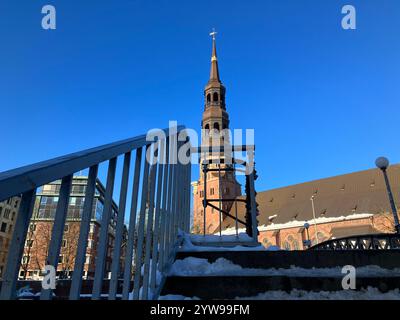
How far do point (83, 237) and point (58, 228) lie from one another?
20 centimetres

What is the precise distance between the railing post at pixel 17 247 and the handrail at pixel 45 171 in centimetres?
5

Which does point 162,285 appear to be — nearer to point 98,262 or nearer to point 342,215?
point 98,262

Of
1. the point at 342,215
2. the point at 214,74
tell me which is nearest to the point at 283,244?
the point at 342,215

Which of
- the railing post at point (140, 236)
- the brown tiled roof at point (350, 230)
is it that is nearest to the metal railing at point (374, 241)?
the railing post at point (140, 236)

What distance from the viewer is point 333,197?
132 feet

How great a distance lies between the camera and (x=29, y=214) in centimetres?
88

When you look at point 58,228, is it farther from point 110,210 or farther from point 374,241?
point 374,241

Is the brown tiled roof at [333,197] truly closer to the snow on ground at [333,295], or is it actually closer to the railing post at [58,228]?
the snow on ground at [333,295]

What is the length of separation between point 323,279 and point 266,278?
43 centimetres

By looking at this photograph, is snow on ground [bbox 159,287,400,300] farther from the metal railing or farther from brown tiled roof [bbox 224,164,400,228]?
brown tiled roof [bbox 224,164,400,228]

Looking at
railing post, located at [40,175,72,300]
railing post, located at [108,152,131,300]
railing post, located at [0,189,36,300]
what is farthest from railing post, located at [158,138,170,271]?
railing post, located at [0,189,36,300]

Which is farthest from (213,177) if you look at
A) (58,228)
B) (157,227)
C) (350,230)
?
(58,228)

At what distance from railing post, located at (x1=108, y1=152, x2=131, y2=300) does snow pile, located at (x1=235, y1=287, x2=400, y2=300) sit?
1.12 m

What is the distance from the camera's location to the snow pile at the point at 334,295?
6.34 feet
